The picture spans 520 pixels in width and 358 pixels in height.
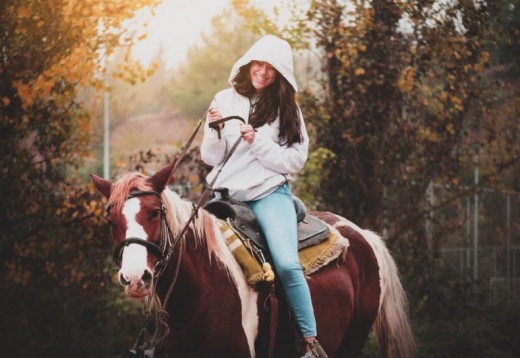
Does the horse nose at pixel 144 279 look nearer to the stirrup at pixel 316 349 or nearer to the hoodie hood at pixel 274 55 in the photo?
the stirrup at pixel 316 349

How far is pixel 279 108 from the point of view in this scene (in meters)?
4.27

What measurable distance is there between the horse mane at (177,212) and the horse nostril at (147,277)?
0.37m

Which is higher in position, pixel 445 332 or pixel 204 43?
pixel 204 43

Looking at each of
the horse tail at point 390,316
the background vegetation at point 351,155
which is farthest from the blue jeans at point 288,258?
the background vegetation at point 351,155

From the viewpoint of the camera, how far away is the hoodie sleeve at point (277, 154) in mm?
4004

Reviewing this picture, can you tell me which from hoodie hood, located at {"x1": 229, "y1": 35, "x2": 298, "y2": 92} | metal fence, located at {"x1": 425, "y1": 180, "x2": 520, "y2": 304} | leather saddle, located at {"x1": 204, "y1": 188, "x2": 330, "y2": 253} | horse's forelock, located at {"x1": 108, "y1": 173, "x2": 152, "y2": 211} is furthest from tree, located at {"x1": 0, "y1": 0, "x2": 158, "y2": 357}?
metal fence, located at {"x1": 425, "y1": 180, "x2": 520, "y2": 304}

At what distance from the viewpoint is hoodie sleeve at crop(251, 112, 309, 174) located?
4.00 metres

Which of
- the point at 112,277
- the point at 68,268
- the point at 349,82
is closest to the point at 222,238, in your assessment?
the point at 68,268

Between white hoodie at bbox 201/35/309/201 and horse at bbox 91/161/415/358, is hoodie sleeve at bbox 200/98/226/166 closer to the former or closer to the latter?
white hoodie at bbox 201/35/309/201

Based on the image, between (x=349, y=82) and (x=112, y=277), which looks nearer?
(x=112, y=277)

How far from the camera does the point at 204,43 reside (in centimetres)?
3447

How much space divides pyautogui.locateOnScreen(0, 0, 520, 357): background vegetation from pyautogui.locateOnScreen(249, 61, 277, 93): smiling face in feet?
7.04

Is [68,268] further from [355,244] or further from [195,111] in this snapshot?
[195,111]

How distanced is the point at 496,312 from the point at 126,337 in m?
5.29
